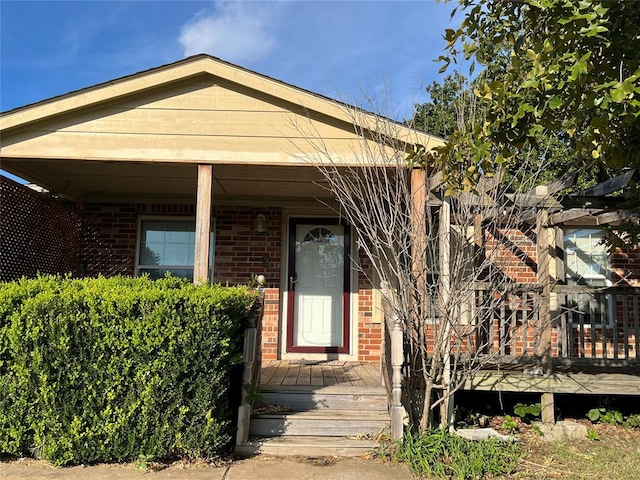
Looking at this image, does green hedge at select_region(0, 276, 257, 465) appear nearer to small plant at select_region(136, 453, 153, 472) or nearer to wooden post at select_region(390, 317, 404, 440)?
small plant at select_region(136, 453, 153, 472)

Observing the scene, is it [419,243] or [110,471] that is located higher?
[419,243]

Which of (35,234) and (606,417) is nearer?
(606,417)

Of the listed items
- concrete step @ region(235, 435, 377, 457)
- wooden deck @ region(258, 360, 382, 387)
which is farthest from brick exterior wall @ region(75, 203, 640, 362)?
concrete step @ region(235, 435, 377, 457)

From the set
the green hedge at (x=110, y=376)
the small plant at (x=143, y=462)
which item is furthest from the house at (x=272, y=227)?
the small plant at (x=143, y=462)

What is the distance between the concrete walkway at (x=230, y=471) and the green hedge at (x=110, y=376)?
0.11m

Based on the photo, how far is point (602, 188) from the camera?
5.30 meters

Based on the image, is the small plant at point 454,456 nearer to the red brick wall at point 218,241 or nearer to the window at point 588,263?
the red brick wall at point 218,241

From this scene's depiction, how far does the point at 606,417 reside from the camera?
213 inches

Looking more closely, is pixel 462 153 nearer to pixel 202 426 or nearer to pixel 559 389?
pixel 202 426

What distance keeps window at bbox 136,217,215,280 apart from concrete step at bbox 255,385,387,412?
10.3 ft

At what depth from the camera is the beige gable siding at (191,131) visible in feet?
17.0

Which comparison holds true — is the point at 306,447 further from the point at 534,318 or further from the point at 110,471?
the point at 534,318

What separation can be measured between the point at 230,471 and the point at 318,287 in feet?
12.8

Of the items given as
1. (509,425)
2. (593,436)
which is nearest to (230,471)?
(509,425)
